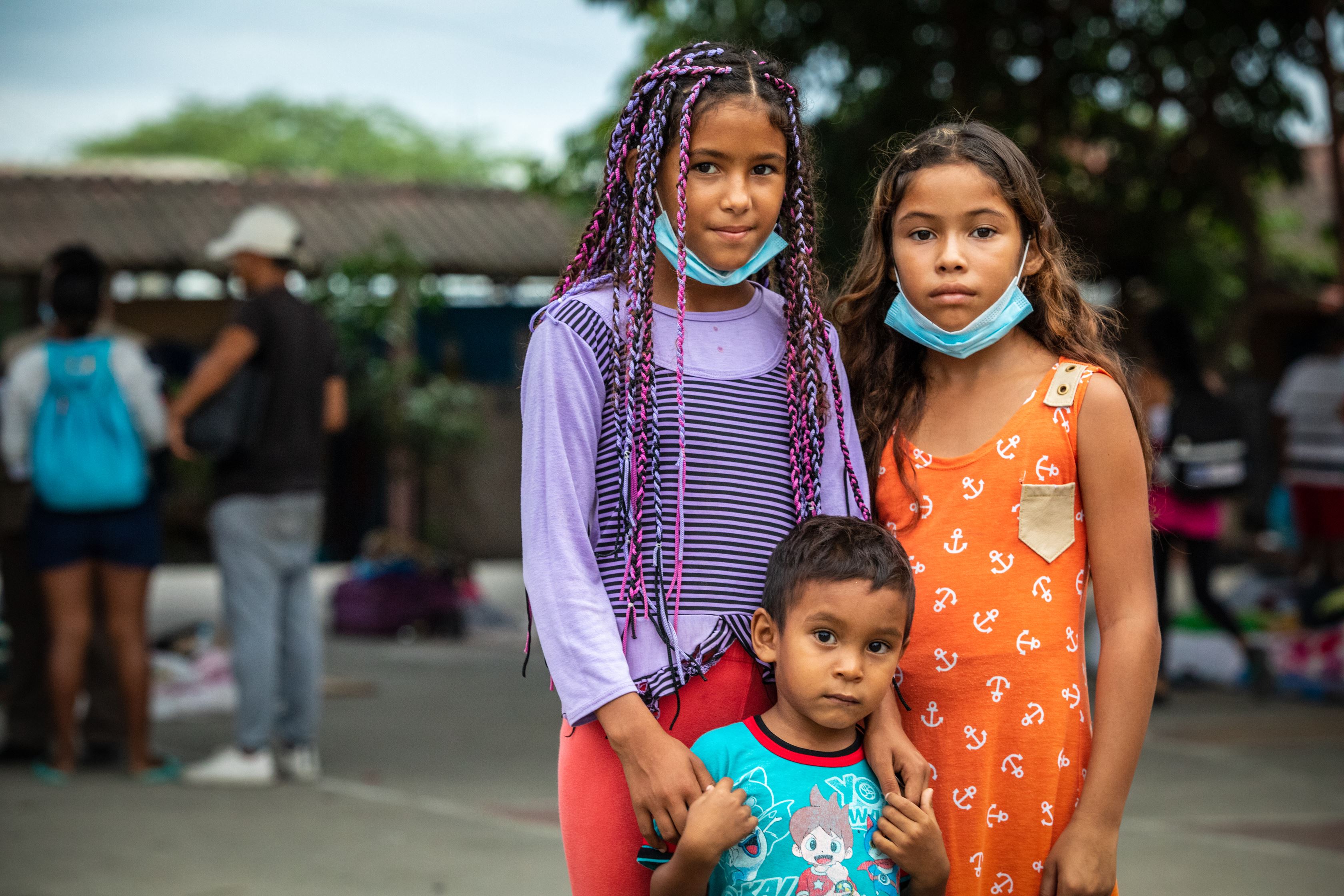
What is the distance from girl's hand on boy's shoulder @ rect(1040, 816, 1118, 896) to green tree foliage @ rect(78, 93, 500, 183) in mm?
31595

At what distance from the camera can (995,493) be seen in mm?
2117

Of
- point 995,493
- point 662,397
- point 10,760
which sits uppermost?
point 662,397

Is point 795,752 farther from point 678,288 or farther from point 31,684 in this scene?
point 31,684

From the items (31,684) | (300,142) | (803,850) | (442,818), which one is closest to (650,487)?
(803,850)

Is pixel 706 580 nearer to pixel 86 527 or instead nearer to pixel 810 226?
pixel 810 226

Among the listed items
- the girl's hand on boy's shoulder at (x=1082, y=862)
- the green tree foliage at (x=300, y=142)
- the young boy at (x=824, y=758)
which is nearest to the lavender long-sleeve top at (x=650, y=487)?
the young boy at (x=824, y=758)

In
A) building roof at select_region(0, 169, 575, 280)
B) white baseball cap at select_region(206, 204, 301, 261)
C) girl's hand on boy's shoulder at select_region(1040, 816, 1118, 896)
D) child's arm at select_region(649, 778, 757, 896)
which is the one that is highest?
building roof at select_region(0, 169, 575, 280)

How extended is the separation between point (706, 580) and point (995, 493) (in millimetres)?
465

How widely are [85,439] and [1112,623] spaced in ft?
13.8

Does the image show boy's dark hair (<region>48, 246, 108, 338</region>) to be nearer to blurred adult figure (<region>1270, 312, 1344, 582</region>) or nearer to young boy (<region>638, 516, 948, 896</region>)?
young boy (<region>638, 516, 948, 896</region>)

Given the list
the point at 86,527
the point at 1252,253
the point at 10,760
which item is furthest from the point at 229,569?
the point at 1252,253

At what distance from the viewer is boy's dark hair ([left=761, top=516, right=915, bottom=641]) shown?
6.24 ft

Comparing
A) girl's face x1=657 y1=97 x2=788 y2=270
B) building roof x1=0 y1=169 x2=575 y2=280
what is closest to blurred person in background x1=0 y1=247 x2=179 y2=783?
girl's face x1=657 y1=97 x2=788 y2=270

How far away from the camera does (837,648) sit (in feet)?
6.23
